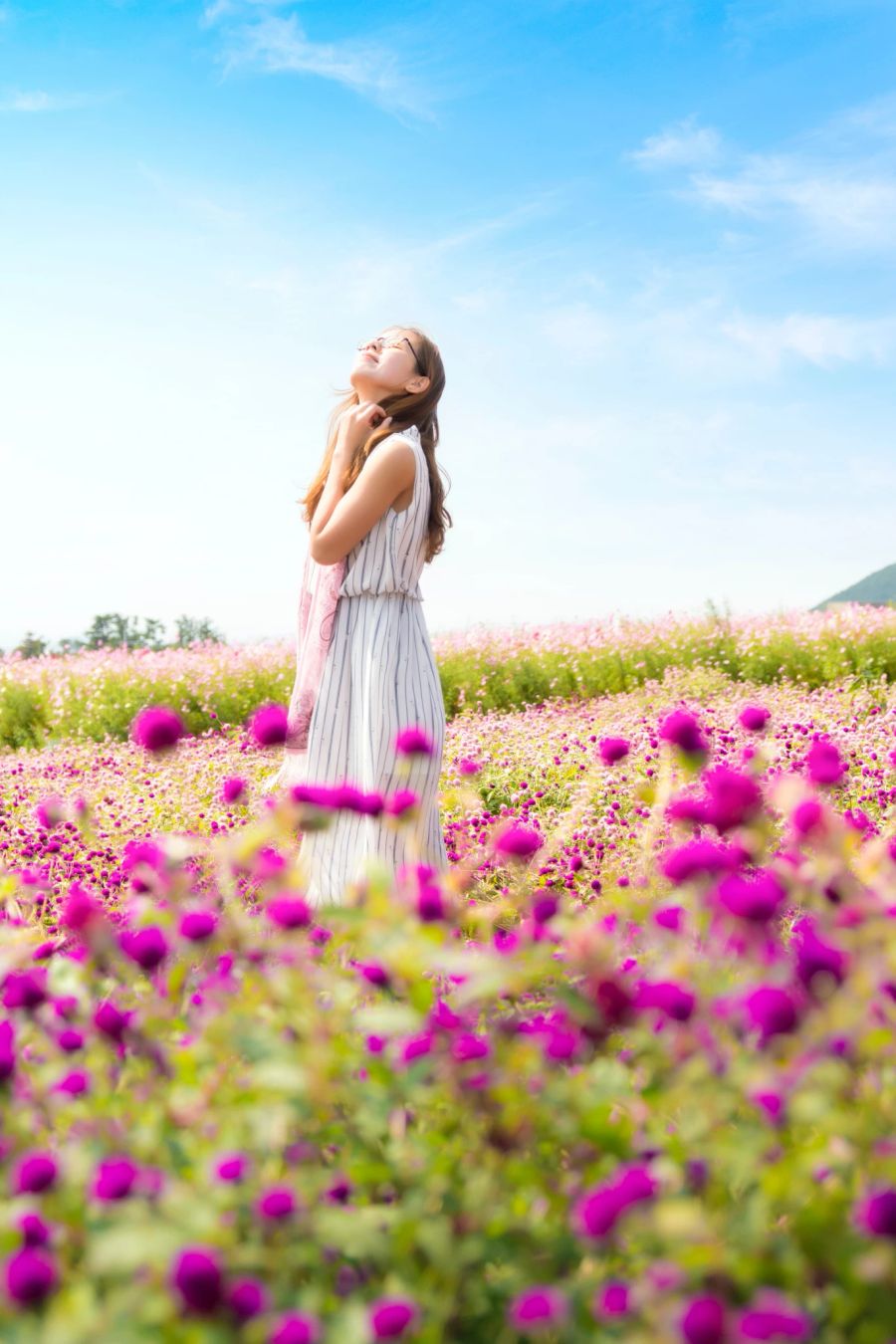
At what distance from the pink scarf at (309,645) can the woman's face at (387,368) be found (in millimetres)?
659

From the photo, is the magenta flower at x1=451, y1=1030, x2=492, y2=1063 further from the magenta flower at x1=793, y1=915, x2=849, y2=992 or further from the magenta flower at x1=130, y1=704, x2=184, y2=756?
the magenta flower at x1=130, y1=704, x2=184, y2=756

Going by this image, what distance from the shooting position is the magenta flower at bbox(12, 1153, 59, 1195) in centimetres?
107

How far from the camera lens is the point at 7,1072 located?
1.30 metres

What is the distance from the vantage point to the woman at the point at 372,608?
3.83 m

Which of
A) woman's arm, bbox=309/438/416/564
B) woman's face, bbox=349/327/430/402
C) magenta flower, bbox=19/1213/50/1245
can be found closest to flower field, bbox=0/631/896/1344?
magenta flower, bbox=19/1213/50/1245

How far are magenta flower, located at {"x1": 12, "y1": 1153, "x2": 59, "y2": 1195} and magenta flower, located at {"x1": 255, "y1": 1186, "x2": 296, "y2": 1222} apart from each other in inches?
8.8

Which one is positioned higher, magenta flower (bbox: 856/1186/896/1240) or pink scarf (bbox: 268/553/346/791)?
pink scarf (bbox: 268/553/346/791)

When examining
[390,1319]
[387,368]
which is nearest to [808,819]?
[390,1319]

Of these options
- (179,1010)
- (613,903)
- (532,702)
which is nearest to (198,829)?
(179,1010)

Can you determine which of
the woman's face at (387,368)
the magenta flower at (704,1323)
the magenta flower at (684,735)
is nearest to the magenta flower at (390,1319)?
the magenta flower at (704,1323)

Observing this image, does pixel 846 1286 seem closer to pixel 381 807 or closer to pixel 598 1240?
pixel 598 1240

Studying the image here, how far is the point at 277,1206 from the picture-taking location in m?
1.04

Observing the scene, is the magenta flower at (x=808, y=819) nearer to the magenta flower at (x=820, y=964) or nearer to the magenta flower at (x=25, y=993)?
the magenta flower at (x=820, y=964)

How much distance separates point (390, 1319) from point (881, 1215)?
→ 1.49ft
